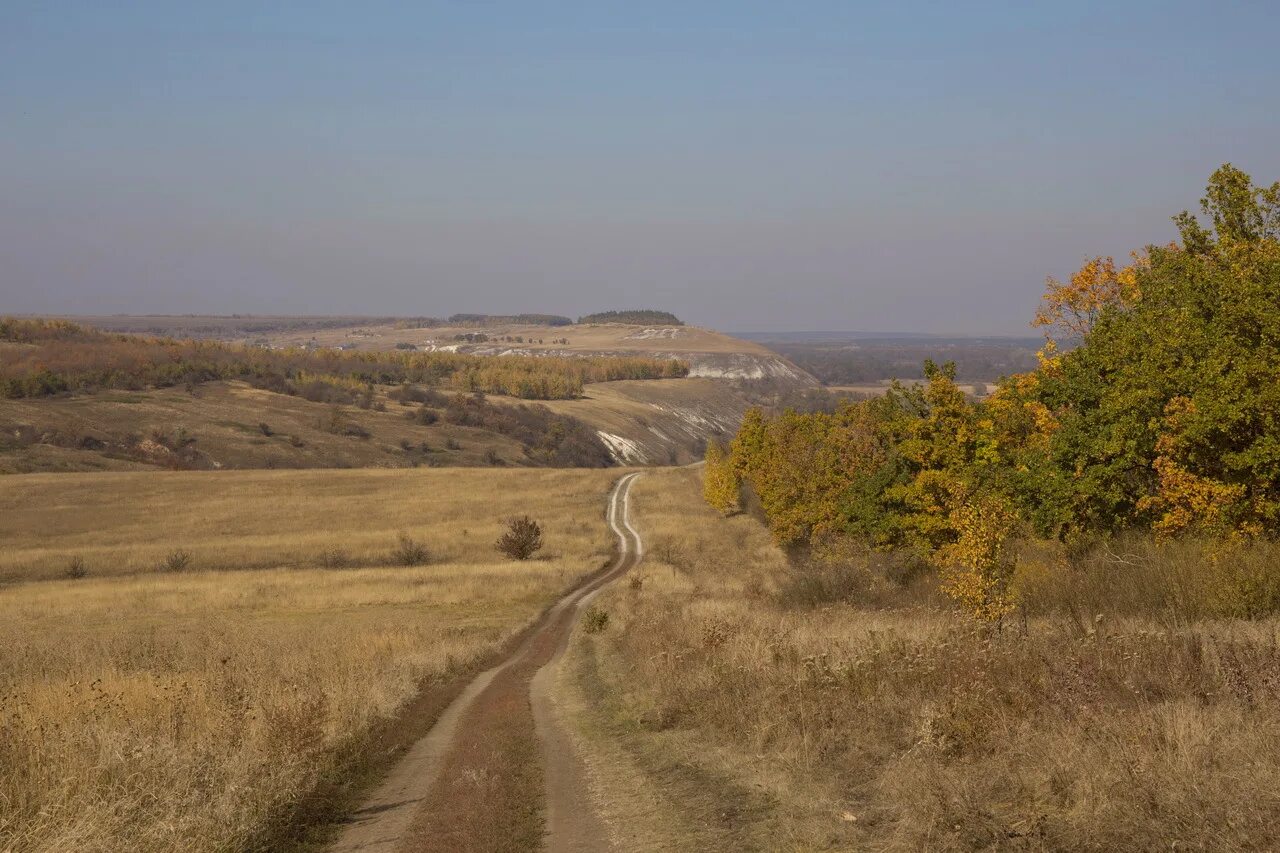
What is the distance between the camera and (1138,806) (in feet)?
22.6

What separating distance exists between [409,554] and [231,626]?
27548 mm

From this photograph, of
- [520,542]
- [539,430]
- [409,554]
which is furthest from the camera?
[539,430]

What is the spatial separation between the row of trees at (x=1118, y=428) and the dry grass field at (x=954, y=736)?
346 cm

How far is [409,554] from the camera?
63.0 metres

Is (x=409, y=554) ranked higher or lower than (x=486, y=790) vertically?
lower

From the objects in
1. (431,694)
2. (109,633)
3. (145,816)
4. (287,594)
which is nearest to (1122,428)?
(431,694)

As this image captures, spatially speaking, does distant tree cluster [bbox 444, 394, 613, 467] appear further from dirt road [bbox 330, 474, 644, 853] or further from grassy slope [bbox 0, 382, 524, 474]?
dirt road [bbox 330, 474, 644, 853]

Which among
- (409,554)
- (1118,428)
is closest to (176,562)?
(409,554)

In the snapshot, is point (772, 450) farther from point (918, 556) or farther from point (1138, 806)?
point (1138, 806)

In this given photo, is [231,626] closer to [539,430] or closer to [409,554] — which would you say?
[409,554]

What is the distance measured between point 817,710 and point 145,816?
7.09m

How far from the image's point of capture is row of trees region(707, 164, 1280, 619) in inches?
805

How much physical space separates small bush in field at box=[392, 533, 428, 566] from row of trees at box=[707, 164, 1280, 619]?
30.5 metres

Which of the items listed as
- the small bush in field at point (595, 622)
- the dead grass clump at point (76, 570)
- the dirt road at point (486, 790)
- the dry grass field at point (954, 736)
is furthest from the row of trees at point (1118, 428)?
the dead grass clump at point (76, 570)
